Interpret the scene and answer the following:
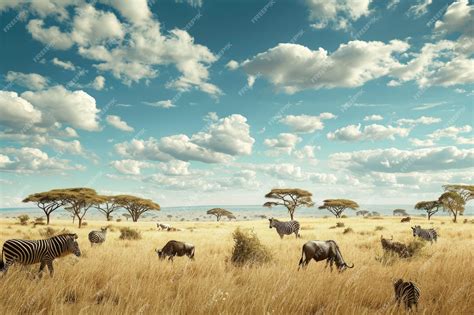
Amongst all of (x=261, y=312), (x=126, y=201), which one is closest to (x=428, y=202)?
(x=126, y=201)

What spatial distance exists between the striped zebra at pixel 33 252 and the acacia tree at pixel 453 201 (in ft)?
224

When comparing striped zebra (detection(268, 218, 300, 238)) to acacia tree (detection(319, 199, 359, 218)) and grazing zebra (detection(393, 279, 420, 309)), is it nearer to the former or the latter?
grazing zebra (detection(393, 279, 420, 309))

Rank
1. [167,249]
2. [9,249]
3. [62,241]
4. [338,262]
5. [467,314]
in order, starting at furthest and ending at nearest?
[167,249]
[338,262]
[62,241]
[9,249]
[467,314]

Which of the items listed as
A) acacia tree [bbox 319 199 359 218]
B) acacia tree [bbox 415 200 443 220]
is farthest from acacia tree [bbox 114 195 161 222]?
acacia tree [bbox 415 200 443 220]

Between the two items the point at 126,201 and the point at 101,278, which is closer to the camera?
the point at 101,278

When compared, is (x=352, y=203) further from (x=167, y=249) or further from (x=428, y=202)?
(x=167, y=249)

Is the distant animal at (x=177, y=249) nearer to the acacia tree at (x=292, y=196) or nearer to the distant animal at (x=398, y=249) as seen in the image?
the distant animal at (x=398, y=249)

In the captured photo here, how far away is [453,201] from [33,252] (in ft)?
231

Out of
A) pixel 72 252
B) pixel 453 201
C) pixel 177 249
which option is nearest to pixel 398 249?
pixel 177 249

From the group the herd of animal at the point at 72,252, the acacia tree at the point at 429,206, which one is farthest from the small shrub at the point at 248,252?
the acacia tree at the point at 429,206

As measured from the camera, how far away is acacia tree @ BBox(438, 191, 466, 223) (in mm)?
62750

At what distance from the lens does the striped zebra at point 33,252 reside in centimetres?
781

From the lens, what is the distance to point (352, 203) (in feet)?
265

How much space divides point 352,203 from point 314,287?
260 ft
